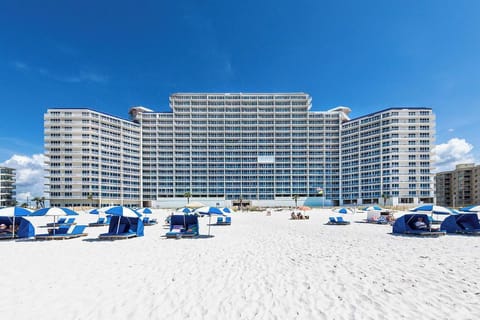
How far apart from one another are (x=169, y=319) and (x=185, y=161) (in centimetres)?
9328

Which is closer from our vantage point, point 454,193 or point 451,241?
point 451,241

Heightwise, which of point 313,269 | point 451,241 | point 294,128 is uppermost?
point 294,128

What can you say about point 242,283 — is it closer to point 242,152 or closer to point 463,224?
point 463,224

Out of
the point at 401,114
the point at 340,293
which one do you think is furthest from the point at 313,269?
the point at 401,114

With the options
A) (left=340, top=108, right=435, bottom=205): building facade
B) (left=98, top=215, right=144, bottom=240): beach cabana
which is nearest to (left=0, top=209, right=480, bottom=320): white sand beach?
(left=98, top=215, right=144, bottom=240): beach cabana

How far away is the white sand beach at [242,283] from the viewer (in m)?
5.48

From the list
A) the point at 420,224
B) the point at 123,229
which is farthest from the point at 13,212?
the point at 420,224

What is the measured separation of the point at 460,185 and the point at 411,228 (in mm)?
125388

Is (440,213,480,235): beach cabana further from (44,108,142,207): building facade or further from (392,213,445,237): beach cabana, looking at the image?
(44,108,142,207): building facade

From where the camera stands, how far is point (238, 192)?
314ft

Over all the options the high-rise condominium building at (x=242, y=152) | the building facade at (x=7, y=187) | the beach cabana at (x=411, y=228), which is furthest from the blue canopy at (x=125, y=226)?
the building facade at (x=7, y=187)

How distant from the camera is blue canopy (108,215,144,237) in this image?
661 inches

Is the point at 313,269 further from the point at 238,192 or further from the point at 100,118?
the point at 100,118

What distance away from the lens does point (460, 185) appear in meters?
109
